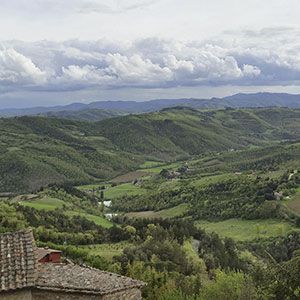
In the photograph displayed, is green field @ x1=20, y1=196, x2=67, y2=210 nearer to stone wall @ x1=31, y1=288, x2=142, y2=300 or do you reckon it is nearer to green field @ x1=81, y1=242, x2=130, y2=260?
green field @ x1=81, y1=242, x2=130, y2=260

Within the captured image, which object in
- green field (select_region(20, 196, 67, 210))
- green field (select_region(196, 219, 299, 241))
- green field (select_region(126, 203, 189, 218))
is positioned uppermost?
green field (select_region(20, 196, 67, 210))

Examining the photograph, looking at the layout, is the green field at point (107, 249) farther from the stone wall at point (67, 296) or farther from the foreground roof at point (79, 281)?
the stone wall at point (67, 296)

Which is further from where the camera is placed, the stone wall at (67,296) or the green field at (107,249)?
the green field at (107,249)

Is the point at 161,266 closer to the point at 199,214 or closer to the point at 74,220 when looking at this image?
the point at 74,220

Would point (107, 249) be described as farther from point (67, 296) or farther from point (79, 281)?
point (67, 296)

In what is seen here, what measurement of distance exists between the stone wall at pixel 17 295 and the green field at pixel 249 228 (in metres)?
121

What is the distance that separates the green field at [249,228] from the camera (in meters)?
138

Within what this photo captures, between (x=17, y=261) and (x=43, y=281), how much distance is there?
4.30ft

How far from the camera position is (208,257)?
8619cm

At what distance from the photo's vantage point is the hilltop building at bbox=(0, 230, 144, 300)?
786 inches

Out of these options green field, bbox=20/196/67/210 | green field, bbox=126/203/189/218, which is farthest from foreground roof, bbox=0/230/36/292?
green field, bbox=126/203/189/218

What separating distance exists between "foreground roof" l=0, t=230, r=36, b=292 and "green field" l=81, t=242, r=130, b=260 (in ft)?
183

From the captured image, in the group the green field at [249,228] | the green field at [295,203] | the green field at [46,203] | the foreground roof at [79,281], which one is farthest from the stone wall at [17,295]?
the green field at [295,203]

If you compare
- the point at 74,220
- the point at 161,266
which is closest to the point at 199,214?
the point at 74,220
